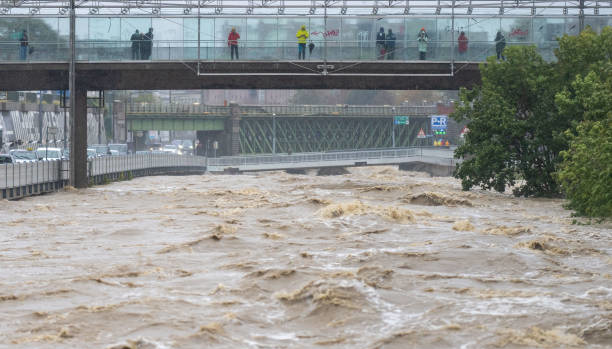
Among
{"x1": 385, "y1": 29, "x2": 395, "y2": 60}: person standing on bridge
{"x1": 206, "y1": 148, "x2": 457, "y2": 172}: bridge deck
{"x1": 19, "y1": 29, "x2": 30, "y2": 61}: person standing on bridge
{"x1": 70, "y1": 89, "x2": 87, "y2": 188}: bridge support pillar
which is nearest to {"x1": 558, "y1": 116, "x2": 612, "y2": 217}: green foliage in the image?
{"x1": 385, "y1": 29, "x2": 395, "y2": 60}: person standing on bridge

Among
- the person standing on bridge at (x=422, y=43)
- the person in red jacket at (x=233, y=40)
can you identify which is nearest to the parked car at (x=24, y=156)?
the person in red jacket at (x=233, y=40)

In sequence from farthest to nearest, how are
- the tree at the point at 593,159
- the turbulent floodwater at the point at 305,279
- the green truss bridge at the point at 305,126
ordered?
the green truss bridge at the point at 305,126, the tree at the point at 593,159, the turbulent floodwater at the point at 305,279

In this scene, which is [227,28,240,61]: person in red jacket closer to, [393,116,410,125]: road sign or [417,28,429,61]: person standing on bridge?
[417,28,429,61]: person standing on bridge

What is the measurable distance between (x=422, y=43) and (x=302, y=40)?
5182 mm

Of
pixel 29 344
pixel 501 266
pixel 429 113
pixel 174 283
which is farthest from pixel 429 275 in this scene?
pixel 429 113

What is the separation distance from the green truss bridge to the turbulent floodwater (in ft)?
312

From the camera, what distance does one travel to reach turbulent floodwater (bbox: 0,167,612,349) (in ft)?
55.5

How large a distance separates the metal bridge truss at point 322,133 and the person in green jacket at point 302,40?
87.2 m

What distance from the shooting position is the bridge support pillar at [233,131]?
5241 inches

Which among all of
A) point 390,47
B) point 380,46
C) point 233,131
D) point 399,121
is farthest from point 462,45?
point 233,131

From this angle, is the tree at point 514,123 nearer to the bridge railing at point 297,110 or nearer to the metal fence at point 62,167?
the metal fence at point 62,167

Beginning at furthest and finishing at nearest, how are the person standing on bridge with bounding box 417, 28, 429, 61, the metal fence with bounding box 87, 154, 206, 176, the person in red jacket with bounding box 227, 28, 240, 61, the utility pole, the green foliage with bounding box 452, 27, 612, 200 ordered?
the metal fence with bounding box 87, 154, 206, 176 < the utility pole < the person standing on bridge with bounding box 417, 28, 429, 61 < the person in red jacket with bounding box 227, 28, 240, 61 < the green foliage with bounding box 452, 27, 612, 200

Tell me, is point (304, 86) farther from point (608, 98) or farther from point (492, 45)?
point (608, 98)

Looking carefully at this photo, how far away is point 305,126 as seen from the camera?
140 meters
